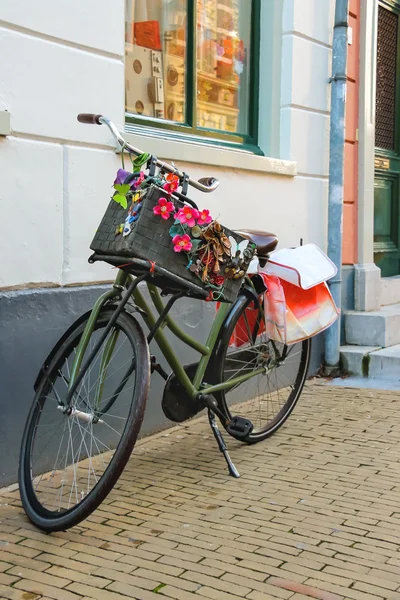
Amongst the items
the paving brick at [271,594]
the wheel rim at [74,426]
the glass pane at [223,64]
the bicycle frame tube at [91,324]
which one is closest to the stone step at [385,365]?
the glass pane at [223,64]

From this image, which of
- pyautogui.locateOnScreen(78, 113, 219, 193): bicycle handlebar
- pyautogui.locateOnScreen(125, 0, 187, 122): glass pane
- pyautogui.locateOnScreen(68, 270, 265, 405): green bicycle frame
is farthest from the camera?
pyautogui.locateOnScreen(125, 0, 187, 122): glass pane

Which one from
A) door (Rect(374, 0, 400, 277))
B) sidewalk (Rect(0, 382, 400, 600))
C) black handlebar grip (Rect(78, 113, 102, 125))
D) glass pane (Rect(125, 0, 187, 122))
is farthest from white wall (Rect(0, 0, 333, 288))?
door (Rect(374, 0, 400, 277))

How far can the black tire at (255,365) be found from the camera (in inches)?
161

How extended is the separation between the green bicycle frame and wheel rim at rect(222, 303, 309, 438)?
0.29 ft

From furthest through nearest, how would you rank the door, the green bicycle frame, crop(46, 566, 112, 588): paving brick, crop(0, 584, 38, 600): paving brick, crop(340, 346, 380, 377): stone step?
the door
crop(340, 346, 380, 377): stone step
the green bicycle frame
crop(46, 566, 112, 588): paving brick
crop(0, 584, 38, 600): paving brick

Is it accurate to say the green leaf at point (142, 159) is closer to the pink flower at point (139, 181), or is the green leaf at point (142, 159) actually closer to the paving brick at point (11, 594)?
the pink flower at point (139, 181)

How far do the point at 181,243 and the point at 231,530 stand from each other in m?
1.19

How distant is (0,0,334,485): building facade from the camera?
12.5 feet

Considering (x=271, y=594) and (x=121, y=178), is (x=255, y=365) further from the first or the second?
(x=271, y=594)

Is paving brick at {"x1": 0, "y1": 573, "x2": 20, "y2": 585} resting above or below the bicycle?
below

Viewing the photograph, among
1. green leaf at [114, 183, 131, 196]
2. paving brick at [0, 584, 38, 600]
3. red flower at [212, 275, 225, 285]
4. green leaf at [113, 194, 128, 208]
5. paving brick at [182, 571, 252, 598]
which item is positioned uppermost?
green leaf at [114, 183, 131, 196]

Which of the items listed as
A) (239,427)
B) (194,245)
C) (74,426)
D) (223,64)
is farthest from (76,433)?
(223,64)

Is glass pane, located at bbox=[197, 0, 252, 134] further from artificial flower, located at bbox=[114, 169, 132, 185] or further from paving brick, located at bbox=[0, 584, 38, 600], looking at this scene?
paving brick, located at bbox=[0, 584, 38, 600]

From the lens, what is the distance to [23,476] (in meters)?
3.34
